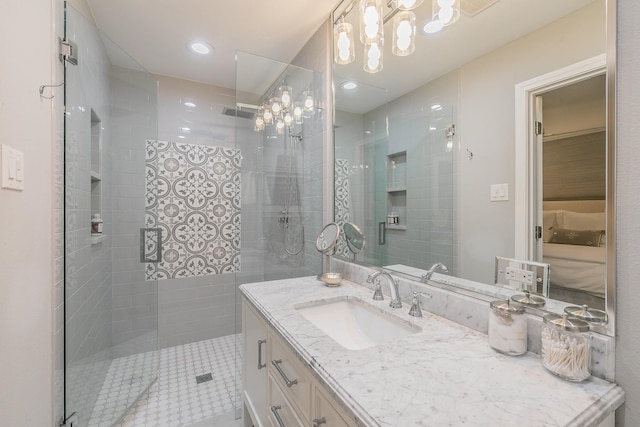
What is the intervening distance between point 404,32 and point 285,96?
1122 mm

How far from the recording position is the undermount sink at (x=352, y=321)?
1.13 m

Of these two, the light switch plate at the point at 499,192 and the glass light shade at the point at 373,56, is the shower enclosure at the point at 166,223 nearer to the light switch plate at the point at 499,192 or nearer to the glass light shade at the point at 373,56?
the glass light shade at the point at 373,56

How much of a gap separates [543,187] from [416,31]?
922 millimetres

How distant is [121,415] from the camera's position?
164cm

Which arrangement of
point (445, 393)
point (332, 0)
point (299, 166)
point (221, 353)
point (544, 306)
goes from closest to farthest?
point (445, 393)
point (544, 306)
point (332, 0)
point (299, 166)
point (221, 353)

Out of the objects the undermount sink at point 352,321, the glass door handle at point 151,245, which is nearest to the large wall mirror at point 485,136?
the undermount sink at point 352,321

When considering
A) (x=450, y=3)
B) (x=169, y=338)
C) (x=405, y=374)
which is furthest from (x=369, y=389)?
(x=169, y=338)

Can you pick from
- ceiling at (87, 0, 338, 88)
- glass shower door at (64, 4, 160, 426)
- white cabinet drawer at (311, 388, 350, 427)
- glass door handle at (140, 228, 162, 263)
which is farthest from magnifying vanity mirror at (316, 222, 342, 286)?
glass door handle at (140, 228, 162, 263)

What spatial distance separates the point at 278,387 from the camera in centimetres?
101

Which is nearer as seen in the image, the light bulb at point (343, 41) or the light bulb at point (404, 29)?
the light bulb at point (404, 29)

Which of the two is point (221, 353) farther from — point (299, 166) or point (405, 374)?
point (405, 374)

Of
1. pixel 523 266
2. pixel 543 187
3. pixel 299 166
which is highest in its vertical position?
pixel 299 166

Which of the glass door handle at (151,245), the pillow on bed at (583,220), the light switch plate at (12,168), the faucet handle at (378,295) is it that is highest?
the light switch plate at (12,168)

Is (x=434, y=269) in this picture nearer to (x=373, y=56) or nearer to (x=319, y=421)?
(x=319, y=421)
